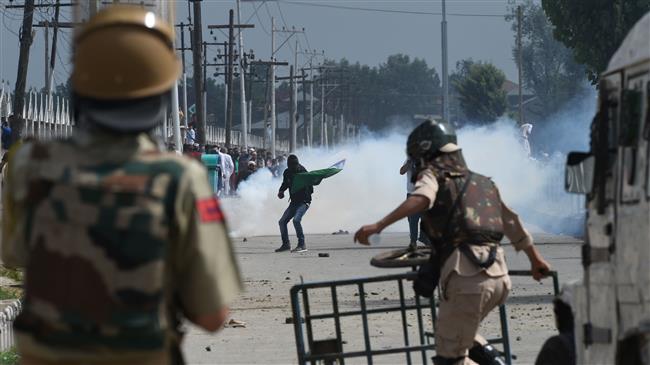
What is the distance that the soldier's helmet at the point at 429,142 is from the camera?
756cm

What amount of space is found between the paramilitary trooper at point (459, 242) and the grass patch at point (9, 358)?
13.5 ft

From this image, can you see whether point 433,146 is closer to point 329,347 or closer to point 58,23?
point 329,347

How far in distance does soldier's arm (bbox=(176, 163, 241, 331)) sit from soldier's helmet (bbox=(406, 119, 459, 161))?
3441 millimetres

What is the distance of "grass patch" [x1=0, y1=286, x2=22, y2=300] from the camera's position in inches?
554

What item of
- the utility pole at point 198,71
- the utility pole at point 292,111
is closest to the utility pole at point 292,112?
the utility pole at point 292,111

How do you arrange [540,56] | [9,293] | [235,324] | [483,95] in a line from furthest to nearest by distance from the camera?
1. [540,56]
2. [483,95]
3. [9,293]
4. [235,324]

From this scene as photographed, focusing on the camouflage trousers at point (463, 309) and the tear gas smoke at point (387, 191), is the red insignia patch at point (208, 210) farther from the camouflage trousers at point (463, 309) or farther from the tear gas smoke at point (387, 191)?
the tear gas smoke at point (387, 191)

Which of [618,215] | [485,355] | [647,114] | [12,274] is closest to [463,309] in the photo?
[485,355]

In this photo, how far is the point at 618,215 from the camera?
630 cm

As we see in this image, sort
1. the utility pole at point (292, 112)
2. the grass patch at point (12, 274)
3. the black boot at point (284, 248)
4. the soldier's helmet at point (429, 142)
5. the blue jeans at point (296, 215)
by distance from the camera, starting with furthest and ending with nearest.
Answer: the utility pole at point (292, 112), the black boot at point (284, 248), the blue jeans at point (296, 215), the grass patch at point (12, 274), the soldier's helmet at point (429, 142)

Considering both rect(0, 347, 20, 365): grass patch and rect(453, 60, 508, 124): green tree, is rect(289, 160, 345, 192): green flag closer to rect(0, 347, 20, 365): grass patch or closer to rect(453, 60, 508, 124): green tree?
rect(0, 347, 20, 365): grass patch

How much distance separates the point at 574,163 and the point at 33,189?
10.3 feet

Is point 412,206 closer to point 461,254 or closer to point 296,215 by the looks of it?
point 461,254

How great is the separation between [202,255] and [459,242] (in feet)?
11.0
